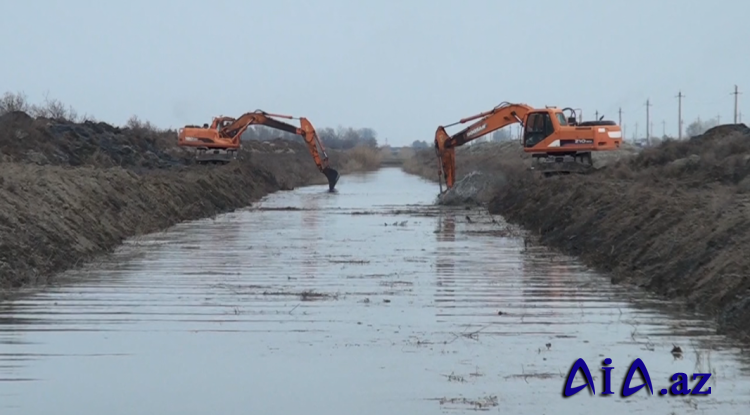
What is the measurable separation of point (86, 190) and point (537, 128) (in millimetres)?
15628

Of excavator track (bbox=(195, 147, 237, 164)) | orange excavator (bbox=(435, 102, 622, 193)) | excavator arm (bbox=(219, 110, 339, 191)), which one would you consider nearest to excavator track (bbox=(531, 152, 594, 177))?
orange excavator (bbox=(435, 102, 622, 193))

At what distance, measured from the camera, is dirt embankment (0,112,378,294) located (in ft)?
50.9

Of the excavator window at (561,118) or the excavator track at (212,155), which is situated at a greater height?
the excavator window at (561,118)

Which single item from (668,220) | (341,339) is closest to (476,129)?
(668,220)

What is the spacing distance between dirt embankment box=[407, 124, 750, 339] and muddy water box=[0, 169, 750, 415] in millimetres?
504

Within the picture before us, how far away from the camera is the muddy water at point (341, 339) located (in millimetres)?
8070

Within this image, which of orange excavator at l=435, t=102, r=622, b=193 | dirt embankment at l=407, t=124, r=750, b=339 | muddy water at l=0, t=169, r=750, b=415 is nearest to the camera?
muddy water at l=0, t=169, r=750, b=415

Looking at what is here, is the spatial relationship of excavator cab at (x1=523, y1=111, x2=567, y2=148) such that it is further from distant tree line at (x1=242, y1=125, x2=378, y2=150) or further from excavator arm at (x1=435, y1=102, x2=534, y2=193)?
distant tree line at (x1=242, y1=125, x2=378, y2=150)

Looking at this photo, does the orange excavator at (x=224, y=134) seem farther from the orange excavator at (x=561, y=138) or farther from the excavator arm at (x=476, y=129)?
the orange excavator at (x=561, y=138)

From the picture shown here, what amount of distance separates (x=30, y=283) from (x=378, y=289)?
4599 millimetres

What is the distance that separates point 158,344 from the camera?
10.2 meters

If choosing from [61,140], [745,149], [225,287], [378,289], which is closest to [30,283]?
[225,287]

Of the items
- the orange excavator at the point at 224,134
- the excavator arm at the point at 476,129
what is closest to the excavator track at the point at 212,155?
the orange excavator at the point at 224,134

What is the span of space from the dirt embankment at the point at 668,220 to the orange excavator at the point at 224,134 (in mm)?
14729
